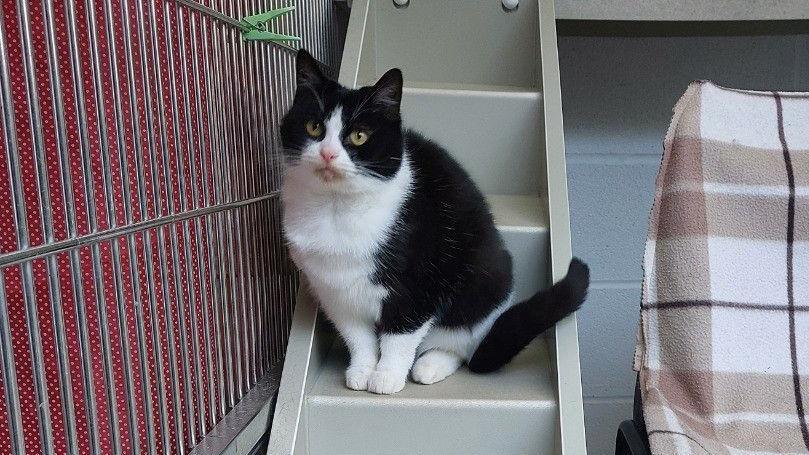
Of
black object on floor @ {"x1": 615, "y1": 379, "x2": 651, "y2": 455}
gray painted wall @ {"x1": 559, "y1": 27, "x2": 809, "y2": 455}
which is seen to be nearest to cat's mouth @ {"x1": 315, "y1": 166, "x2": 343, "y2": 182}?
black object on floor @ {"x1": 615, "y1": 379, "x2": 651, "y2": 455}

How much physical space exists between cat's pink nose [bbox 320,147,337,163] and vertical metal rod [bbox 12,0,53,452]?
41 cm

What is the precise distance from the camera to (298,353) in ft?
3.32

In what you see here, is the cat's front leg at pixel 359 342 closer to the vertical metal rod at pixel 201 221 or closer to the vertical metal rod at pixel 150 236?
the vertical metal rod at pixel 201 221

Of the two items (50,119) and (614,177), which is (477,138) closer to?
(614,177)

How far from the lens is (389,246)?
97 cm

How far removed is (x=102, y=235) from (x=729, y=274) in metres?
0.92

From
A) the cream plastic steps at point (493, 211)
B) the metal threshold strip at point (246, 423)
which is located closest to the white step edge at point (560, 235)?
the cream plastic steps at point (493, 211)

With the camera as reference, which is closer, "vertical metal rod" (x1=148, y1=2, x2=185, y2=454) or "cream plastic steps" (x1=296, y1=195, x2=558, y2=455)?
"vertical metal rod" (x1=148, y1=2, x2=185, y2=454)

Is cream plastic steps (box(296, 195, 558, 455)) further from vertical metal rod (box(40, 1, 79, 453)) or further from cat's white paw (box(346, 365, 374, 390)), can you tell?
vertical metal rod (box(40, 1, 79, 453))

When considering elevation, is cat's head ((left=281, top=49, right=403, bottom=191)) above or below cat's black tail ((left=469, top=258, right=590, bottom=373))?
above

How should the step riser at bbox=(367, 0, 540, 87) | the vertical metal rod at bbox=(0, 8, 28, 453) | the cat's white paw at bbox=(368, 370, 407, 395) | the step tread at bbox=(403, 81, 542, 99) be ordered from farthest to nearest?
the step riser at bbox=(367, 0, 540, 87)
the step tread at bbox=(403, 81, 542, 99)
the cat's white paw at bbox=(368, 370, 407, 395)
the vertical metal rod at bbox=(0, 8, 28, 453)

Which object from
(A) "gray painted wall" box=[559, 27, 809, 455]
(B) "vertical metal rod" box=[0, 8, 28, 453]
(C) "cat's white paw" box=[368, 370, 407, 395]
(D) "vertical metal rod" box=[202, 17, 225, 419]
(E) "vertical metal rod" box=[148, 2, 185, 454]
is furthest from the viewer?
(A) "gray painted wall" box=[559, 27, 809, 455]

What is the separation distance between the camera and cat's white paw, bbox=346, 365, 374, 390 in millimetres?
1008

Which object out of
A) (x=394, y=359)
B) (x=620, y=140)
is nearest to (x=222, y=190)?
(x=394, y=359)
